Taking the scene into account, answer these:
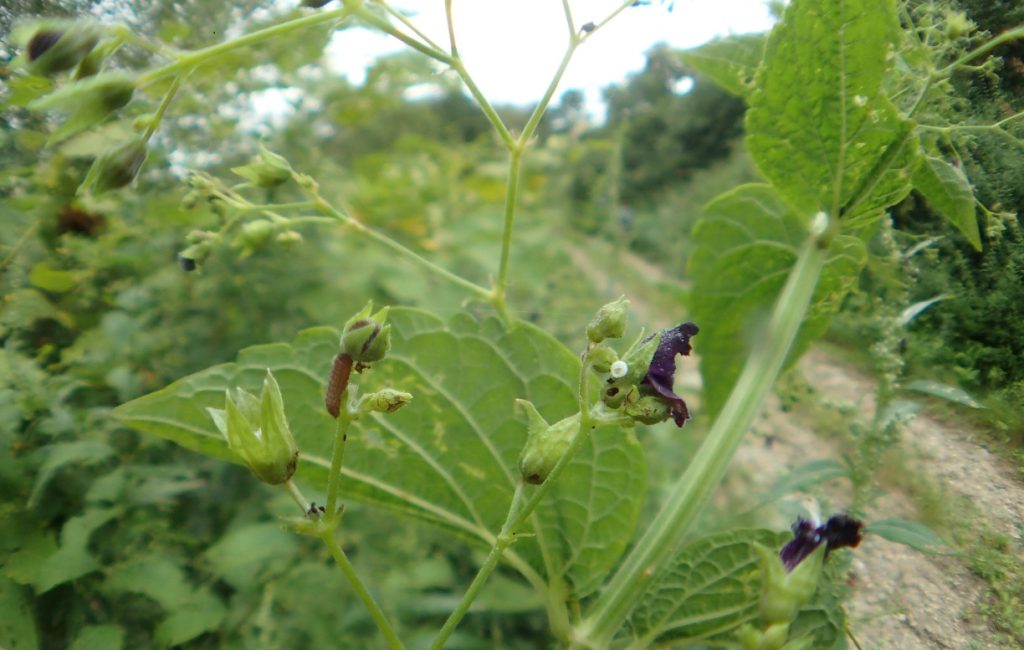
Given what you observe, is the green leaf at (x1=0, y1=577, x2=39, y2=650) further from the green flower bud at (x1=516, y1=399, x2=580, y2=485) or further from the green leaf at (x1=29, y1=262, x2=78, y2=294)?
the green flower bud at (x1=516, y1=399, x2=580, y2=485)

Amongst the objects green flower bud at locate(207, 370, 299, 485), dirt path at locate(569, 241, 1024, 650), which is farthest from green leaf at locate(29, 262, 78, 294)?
dirt path at locate(569, 241, 1024, 650)

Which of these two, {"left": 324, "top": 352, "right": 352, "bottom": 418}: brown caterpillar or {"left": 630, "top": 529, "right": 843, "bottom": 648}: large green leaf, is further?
{"left": 630, "top": 529, "right": 843, "bottom": 648}: large green leaf

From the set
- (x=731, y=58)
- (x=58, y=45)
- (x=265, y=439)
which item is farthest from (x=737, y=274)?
(x=58, y=45)

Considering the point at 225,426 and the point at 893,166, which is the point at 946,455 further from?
the point at 225,426

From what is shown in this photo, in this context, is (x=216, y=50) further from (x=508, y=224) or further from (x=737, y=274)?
(x=737, y=274)

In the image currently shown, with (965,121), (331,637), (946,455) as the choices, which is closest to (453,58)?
(965,121)
